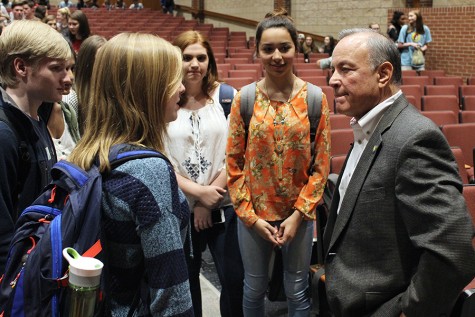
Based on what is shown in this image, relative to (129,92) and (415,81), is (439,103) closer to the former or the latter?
(415,81)

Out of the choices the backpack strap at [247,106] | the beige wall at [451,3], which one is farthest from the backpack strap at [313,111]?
the beige wall at [451,3]

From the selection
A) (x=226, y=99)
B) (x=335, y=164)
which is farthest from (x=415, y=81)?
(x=226, y=99)

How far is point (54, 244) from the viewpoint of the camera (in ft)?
3.83

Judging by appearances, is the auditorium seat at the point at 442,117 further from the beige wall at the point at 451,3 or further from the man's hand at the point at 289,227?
the beige wall at the point at 451,3

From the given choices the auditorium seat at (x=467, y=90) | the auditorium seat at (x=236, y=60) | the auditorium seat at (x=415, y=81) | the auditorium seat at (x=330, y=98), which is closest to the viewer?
the auditorium seat at (x=330, y=98)

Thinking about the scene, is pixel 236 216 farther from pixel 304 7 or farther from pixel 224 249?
pixel 304 7

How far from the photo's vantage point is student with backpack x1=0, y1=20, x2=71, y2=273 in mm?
1575

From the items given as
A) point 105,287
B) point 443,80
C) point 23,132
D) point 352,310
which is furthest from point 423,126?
point 443,80

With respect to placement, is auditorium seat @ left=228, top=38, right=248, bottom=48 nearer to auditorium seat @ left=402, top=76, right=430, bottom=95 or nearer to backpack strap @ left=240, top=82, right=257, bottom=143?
auditorium seat @ left=402, top=76, right=430, bottom=95

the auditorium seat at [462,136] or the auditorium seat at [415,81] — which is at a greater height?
the auditorium seat at [415,81]

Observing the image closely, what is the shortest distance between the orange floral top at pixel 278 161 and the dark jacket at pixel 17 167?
821 millimetres

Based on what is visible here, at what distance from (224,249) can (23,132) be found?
3.65 ft

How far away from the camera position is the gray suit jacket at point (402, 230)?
1283mm

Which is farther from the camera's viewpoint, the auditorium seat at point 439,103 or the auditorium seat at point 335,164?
the auditorium seat at point 439,103
